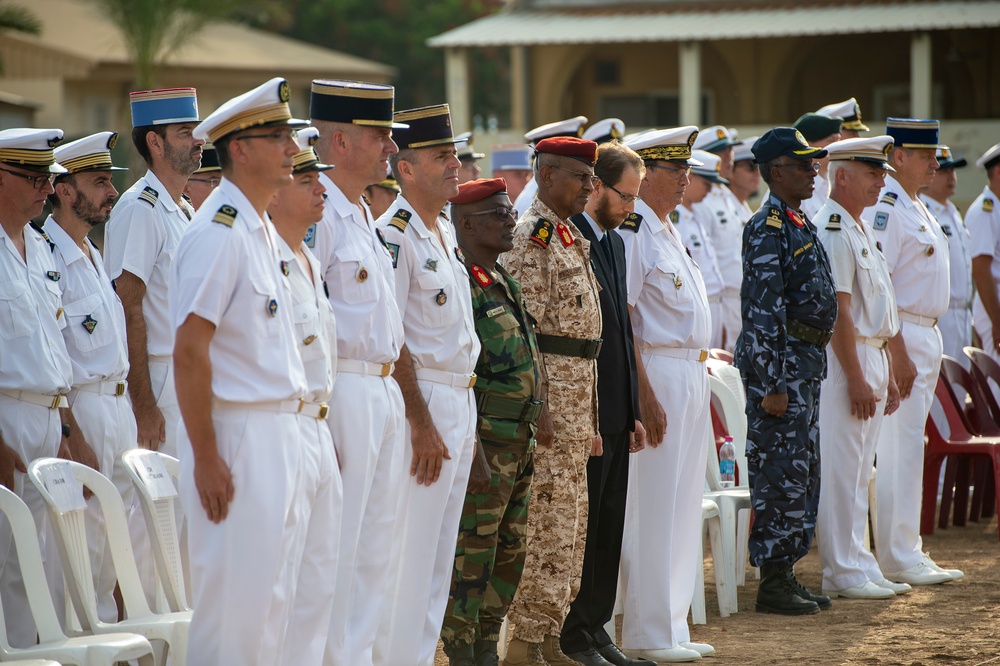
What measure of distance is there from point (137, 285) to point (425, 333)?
56.9 inches

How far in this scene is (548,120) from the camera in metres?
24.6

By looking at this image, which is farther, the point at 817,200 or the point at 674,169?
the point at 817,200

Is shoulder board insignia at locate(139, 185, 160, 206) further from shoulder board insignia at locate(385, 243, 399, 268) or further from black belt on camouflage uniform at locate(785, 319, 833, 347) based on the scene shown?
black belt on camouflage uniform at locate(785, 319, 833, 347)

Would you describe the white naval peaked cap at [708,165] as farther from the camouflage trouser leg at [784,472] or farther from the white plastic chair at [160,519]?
the white plastic chair at [160,519]

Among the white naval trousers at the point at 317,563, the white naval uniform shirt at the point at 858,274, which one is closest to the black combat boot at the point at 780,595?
the white naval uniform shirt at the point at 858,274

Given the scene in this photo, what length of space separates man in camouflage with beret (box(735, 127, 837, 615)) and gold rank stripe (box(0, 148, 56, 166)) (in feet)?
10.9

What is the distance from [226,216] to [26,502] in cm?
174

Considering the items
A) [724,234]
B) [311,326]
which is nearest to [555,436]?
[311,326]

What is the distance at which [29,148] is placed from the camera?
521 cm

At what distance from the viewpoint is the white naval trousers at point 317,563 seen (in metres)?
4.22

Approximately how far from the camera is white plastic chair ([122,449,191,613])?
4.89m

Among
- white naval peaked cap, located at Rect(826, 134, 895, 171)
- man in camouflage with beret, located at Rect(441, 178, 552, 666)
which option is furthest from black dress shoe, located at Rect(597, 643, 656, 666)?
white naval peaked cap, located at Rect(826, 134, 895, 171)

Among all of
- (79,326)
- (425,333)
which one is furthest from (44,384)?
(425,333)

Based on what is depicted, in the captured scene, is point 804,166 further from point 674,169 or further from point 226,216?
point 226,216
